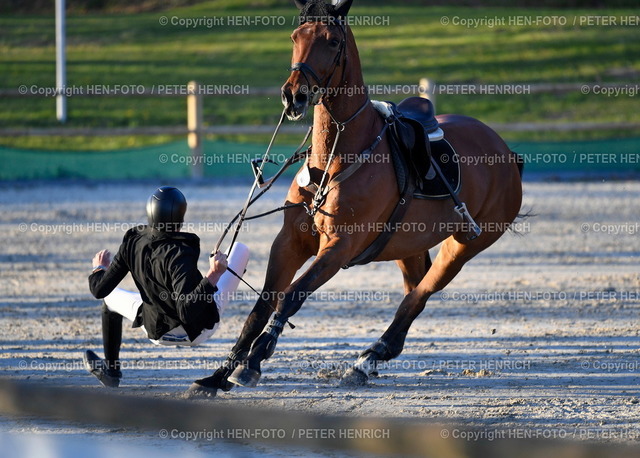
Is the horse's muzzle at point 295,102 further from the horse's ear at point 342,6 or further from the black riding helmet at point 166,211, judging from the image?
the black riding helmet at point 166,211

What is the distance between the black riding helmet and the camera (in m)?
5.45

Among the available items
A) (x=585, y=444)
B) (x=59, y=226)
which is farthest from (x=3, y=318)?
(x=585, y=444)

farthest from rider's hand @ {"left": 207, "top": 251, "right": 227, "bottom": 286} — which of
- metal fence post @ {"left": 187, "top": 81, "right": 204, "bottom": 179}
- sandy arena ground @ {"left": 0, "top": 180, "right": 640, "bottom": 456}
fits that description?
metal fence post @ {"left": 187, "top": 81, "right": 204, "bottom": 179}

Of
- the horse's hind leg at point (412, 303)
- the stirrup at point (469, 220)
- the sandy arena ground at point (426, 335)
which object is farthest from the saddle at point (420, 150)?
the sandy arena ground at point (426, 335)

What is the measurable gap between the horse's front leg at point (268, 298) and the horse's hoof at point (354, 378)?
2.29 feet

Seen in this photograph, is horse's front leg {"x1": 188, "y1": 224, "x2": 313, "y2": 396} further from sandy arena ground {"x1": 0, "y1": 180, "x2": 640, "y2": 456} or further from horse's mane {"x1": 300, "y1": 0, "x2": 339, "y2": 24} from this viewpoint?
horse's mane {"x1": 300, "y1": 0, "x2": 339, "y2": 24}

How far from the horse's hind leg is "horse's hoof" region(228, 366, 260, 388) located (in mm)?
948

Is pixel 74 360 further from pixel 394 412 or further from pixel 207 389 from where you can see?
pixel 394 412

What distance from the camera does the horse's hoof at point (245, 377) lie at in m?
5.45

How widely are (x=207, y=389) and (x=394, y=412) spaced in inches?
43.2

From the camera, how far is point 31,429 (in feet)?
16.9

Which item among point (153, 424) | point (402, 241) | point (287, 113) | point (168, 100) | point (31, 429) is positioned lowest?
point (31, 429)

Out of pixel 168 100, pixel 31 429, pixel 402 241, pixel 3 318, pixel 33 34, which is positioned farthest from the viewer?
pixel 33 34

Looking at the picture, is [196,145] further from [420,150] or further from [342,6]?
[342,6]
